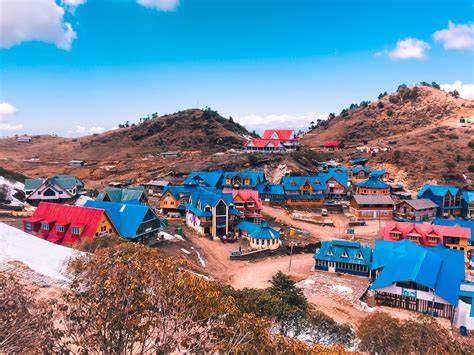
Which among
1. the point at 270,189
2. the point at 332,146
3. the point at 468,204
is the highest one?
the point at 332,146

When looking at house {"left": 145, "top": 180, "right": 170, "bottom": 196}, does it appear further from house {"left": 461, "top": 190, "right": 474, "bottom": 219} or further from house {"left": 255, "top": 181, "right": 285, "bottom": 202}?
house {"left": 461, "top": 190, "right": 474, "bottom": 219}

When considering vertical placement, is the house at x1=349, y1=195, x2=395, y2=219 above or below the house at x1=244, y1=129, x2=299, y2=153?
below

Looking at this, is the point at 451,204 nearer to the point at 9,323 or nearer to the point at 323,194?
the point at 323,194

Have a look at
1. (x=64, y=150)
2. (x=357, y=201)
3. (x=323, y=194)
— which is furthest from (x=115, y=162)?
(x=357, y=201)

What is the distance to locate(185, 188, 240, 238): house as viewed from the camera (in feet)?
162

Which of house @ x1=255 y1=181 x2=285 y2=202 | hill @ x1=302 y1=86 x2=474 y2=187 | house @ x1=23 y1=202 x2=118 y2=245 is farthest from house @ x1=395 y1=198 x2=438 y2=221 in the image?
house @ x1=23 y1=202 x2=118 y2=245

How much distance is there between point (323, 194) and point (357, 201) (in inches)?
300

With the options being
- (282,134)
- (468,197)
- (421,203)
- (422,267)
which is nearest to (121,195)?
(422,267)

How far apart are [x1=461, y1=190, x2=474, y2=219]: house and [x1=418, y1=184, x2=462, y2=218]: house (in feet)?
1.98

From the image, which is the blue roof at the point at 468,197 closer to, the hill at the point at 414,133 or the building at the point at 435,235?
the hill at the point at 414,133

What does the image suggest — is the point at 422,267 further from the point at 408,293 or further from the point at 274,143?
the point at 274,143

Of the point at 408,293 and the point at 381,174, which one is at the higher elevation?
the point at 381,174

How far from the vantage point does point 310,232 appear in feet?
179

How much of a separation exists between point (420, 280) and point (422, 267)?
1945 mm
